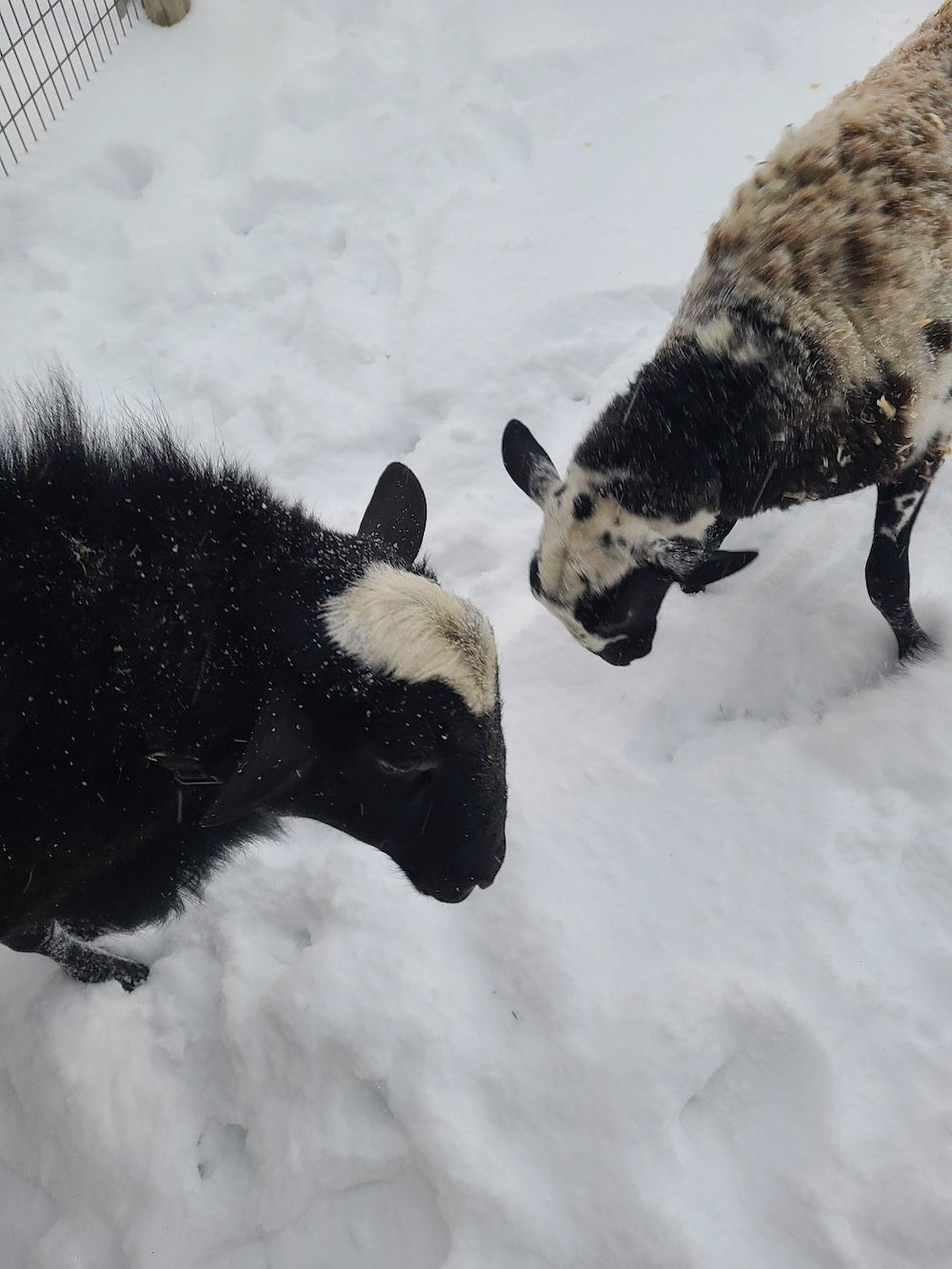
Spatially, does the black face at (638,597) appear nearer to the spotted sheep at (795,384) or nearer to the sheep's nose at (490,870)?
the spotted sheep at (795,384)

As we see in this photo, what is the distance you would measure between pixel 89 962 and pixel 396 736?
176cm

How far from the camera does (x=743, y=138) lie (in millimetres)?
6176

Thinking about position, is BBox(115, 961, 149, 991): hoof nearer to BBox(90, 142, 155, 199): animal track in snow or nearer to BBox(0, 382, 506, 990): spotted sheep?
BBox(0, 382, 506, 990): spotted sheep

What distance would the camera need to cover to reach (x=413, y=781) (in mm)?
2498

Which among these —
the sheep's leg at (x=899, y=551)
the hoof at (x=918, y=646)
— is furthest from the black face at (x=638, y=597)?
the hoof at (x=918, y=646)

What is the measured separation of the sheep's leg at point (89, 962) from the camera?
3.09m

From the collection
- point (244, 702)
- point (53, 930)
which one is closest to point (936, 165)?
point (244, 702)

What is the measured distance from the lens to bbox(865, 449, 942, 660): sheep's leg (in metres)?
3.39

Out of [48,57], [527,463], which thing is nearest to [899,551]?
[527,463]

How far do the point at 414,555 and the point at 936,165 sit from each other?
7.70 feet

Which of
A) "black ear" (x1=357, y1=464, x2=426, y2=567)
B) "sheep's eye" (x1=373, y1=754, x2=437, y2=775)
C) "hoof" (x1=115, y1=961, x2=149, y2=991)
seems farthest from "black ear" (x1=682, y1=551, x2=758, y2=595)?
"hoof" (x1=115, y1=961, x2=149, y2=991)

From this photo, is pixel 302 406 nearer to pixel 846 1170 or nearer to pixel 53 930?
pixel 53 930

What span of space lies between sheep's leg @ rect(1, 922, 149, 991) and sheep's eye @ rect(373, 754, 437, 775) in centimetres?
151

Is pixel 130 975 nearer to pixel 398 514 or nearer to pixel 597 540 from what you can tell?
pixel 398 514
